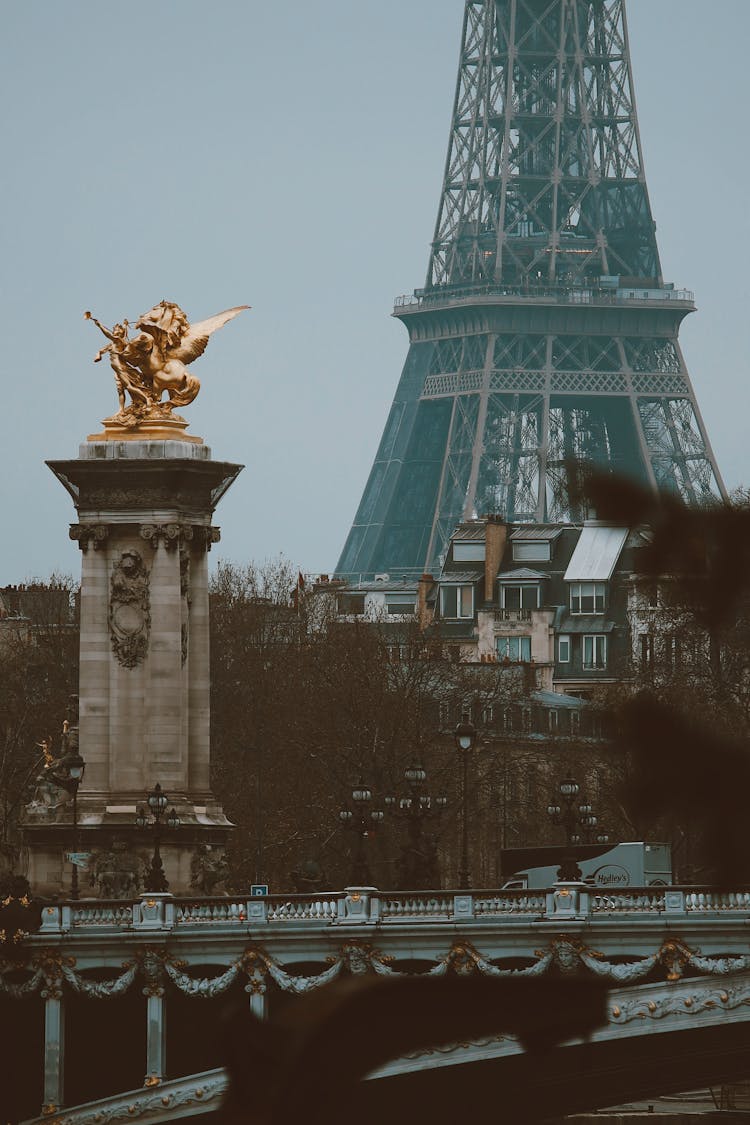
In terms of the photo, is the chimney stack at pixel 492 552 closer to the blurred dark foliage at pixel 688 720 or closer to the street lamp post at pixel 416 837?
the street lamp post at pixel 416 837

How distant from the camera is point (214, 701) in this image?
8400 centimetres

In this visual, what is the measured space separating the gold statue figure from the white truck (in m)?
10.9

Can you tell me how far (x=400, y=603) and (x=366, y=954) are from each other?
285 ft

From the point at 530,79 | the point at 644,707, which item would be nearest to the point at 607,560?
the point at 530,79

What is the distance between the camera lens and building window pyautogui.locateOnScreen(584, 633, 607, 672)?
111 metres

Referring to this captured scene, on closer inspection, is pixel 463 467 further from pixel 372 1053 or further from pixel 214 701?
pixel 372 1053

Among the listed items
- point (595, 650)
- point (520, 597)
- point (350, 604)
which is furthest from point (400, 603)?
point (595, 650)

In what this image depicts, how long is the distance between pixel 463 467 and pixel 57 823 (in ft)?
374

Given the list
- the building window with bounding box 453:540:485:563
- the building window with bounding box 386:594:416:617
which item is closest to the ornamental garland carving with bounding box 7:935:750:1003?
the building window with bounding box 453:540:485:563

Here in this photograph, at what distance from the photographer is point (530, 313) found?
571ft

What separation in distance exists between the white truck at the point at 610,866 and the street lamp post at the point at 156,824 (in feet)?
20.2

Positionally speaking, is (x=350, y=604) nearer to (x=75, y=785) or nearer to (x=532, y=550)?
(x=532, y=550)

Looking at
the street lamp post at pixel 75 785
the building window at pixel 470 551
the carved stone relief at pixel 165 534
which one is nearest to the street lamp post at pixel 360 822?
the street lamp post at pixel 75 785

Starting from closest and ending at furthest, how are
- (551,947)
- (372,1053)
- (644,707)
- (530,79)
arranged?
(372,1053) → (644,707) → (551,947) → (530,79)
